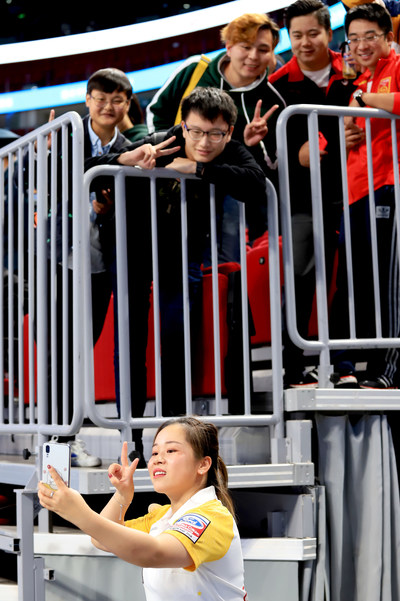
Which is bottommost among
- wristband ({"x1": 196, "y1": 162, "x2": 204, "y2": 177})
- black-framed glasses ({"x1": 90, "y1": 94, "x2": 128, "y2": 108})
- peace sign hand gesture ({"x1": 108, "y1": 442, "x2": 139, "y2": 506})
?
peace sign hand gesture ({"x1": 108, "y1": 442, "x2": 139, "y2": 506})

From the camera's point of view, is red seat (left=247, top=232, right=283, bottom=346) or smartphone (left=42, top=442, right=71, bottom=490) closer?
smartphone (left=42, top=442, right=71, bottom=490)

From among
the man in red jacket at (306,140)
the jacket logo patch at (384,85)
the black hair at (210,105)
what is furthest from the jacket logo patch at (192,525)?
the jacket logo patch at (384,85)

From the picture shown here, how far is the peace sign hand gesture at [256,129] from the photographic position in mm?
4121

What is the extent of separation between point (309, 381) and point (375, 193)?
89 centimetres

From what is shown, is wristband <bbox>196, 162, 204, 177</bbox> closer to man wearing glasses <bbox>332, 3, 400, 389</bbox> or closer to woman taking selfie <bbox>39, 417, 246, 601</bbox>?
man wearing glasses <bbox>332, 3, 400, 389</bbox>

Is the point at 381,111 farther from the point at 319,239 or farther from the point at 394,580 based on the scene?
the point at 394,580

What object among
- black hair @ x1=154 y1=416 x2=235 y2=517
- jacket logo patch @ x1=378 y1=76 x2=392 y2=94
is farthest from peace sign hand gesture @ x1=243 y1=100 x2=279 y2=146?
black hair @ x1=154 y1=416 x2=235 y2=517

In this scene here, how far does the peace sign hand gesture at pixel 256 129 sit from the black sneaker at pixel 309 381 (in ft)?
3.51

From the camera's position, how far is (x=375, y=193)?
4086mm

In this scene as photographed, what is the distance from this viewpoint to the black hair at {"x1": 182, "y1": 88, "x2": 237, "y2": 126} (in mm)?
3633

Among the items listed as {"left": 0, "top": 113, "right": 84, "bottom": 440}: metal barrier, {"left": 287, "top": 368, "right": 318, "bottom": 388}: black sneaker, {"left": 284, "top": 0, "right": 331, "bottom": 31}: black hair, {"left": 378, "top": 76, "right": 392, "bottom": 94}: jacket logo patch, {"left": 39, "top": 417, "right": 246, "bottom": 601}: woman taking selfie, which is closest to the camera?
{"left": 39, "top": 417, "right": 246, "bottom": 601}: woman taking selfie

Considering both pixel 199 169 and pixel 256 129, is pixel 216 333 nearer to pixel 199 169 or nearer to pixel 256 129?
pixel 199 169

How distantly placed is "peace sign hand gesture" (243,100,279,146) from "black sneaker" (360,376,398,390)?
1.19 m

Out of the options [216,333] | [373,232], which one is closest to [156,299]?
[216,333]
